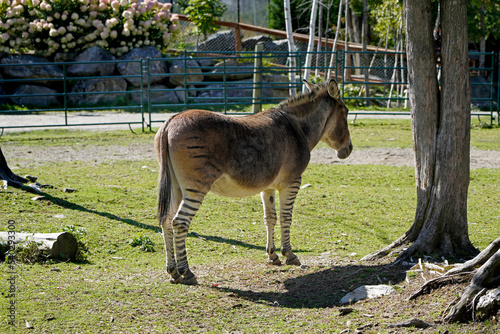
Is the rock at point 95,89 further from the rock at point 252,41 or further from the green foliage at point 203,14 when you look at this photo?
the rock at point 252,41

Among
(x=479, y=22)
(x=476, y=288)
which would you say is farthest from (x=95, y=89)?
(x=476, y=288)

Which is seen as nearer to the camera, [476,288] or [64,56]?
[476,288]

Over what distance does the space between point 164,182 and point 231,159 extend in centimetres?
74

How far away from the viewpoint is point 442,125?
575 centimetres

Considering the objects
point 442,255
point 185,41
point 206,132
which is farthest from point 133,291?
point 185,41

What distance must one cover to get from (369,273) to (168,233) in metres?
2.18

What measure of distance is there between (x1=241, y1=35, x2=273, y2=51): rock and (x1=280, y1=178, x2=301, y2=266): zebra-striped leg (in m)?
22.4

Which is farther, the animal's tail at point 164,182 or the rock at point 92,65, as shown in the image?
the rock at point 92,65

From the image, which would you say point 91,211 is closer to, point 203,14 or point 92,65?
point 92,65

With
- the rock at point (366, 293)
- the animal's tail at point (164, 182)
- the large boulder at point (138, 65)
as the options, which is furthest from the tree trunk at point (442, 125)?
the large boulder at point (138, 65)

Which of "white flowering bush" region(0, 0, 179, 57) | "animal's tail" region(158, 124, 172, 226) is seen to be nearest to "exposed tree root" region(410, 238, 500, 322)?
"animal's tail" region(158, 124, 172, 226)

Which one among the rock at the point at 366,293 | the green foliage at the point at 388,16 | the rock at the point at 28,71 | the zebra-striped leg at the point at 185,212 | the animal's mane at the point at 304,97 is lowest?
the rock at the point at 366,293

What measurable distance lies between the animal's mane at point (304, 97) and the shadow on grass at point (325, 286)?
2.18 metres

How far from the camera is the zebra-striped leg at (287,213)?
6535mm
